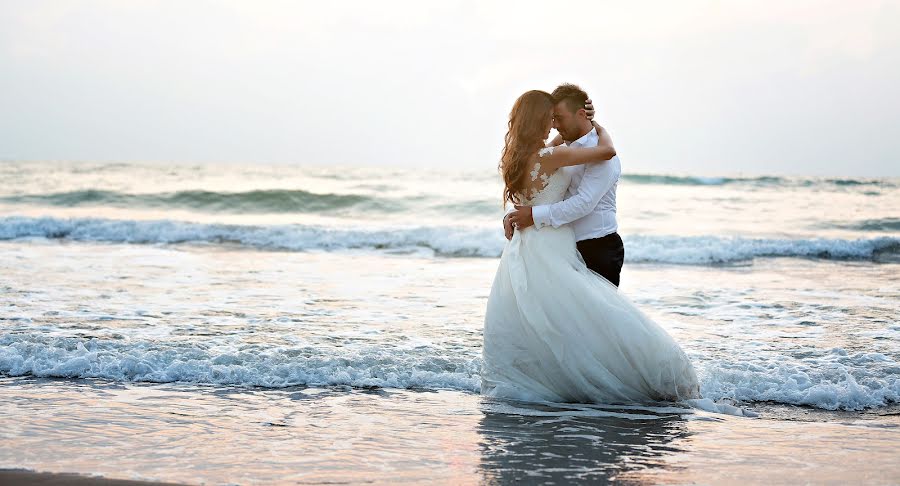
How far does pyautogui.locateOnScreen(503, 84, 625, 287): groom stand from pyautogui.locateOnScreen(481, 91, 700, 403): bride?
8cm

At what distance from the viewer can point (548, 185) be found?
197 inches

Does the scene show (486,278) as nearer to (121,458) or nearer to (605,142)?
(605,142)

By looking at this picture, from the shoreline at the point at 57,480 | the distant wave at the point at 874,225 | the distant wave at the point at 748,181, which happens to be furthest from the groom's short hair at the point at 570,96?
the distant wave at the point at 748,181

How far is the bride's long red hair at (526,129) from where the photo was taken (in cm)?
491

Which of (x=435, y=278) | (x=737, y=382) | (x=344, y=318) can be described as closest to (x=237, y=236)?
(x=435, y=278)

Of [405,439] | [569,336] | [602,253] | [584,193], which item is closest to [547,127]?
[584,193]

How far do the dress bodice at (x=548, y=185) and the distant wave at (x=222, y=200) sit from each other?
2087cm

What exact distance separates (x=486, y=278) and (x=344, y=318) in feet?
13.9

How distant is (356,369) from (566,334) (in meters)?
1.73

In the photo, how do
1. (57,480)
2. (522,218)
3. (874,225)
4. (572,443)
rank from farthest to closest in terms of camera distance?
(874,225) < (522,218) < (572,443) < (57,480)

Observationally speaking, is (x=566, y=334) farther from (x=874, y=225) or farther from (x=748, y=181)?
(x=748, y=181)

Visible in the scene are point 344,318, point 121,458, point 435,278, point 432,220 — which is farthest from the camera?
point 432,220

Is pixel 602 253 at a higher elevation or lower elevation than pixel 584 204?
lower

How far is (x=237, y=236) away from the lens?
1806 cm
